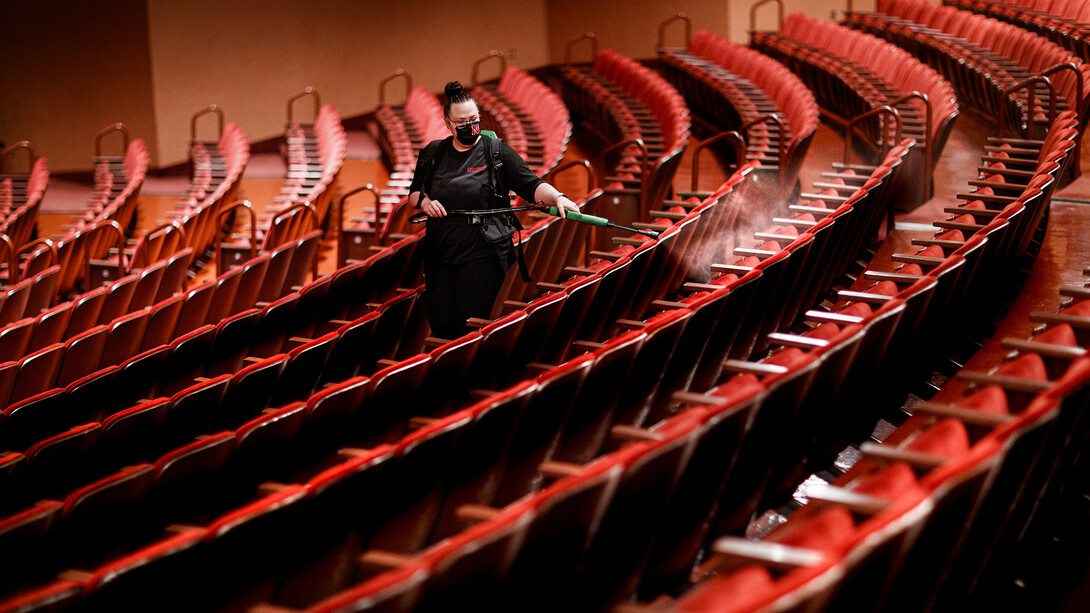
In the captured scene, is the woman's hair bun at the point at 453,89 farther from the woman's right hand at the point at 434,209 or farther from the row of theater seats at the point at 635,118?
the row of theater seats at the point at 635,118

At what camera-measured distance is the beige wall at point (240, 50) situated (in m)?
1.69

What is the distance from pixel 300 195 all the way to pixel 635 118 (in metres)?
0.45

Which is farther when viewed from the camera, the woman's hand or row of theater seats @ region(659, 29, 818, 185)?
row of theater seats @ region(659, 29, 818, 185)

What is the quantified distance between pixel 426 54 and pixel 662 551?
5.77ft

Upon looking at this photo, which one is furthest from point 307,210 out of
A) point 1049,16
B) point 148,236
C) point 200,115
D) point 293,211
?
point 1049,16

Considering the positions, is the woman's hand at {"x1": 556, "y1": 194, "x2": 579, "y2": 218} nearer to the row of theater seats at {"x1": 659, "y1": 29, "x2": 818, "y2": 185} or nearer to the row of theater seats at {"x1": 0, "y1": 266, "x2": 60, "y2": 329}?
the row of theater seats at {"x1": 659, "y1": 29, "x2": 818, "y2": 185}

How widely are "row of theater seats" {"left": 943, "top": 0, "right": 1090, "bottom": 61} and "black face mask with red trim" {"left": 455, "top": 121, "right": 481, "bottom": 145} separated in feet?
3.05

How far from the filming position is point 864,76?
1.31m

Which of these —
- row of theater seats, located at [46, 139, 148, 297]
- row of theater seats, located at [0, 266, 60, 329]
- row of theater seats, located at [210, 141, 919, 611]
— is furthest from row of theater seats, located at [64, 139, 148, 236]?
row of theater seats, located at [210, 141, 919, 611]

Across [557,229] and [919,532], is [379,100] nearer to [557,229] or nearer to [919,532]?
[557,229]

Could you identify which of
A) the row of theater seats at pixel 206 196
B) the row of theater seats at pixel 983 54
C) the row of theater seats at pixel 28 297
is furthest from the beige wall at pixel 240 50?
the row of theater seats at pixel 28 297

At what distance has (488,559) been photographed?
0.91 feet

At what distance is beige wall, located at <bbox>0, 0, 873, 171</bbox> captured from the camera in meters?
1.69

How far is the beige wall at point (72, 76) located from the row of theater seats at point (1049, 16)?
4.40ft
